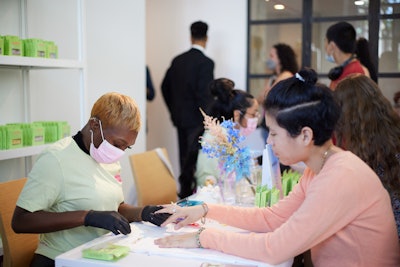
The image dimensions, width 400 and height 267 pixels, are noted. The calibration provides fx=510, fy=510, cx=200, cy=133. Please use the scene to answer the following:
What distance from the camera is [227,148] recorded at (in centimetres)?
241

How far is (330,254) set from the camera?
1.68 metres

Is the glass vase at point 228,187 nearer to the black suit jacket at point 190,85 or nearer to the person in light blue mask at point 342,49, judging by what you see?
the person in light blue mask at point 342,49

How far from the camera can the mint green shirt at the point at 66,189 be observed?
6.19 ft

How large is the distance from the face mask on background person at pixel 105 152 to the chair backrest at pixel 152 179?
104 cm

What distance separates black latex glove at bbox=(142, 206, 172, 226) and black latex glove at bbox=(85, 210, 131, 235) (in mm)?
163

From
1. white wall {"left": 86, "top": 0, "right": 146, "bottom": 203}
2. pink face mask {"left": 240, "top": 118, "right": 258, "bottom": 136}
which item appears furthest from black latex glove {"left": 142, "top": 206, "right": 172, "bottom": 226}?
white wall {"left": 86, "top": 0, "right": 146, "bottom": 203}

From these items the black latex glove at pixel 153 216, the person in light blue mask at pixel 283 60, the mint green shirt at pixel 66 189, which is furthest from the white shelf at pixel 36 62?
the person in light blue mask at pixel 283 60

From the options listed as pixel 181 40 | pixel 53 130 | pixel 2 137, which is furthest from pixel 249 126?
pixel 181 40

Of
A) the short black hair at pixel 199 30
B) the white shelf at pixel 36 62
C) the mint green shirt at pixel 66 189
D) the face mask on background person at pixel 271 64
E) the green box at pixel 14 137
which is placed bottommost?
the mint green shirt at pixel 66 189

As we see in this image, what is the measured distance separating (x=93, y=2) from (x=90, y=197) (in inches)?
88.0

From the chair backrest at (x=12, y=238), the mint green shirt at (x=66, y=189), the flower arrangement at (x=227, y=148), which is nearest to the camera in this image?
the mint green shirt at (x=66, y=189)

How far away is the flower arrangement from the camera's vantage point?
240cm

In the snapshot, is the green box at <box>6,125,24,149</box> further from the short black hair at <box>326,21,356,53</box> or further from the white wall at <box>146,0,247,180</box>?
the white wall at <box>146,0,247,180</box>

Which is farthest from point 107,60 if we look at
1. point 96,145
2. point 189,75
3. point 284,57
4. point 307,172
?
point 307,172
